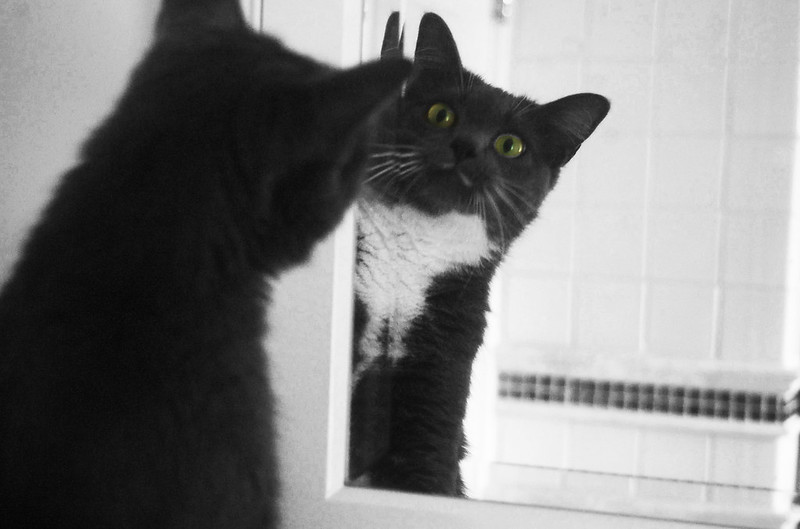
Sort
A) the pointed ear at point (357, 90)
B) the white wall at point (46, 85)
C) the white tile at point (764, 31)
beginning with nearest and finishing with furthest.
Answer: the pointed ear at point (357, 90), the white tile at point (764, 31), the white wall at point (46, 85)

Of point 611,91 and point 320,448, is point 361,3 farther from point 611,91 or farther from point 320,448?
point 320,448

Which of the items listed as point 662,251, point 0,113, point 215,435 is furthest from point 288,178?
point 0,113

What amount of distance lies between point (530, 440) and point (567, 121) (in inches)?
12.1

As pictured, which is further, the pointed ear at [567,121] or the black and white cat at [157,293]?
the pointed ear at [567,121]

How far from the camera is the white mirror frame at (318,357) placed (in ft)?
2.22

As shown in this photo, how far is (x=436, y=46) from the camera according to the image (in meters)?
0.67

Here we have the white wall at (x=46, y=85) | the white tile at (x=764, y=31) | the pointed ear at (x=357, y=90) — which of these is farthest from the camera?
the white wall at (x=46, y=85)

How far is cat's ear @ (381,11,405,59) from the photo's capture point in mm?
672

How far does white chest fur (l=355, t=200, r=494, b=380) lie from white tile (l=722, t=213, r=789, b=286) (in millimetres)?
226

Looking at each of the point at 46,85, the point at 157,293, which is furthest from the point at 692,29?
the point at 46,85

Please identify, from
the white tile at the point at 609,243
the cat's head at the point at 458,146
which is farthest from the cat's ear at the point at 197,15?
the white tile at the point at 609,243

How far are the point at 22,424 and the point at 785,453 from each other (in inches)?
26.4

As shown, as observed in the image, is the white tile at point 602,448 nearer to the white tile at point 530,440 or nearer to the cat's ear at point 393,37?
the white tile at point 530,440

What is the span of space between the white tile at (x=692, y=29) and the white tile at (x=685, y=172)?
78 mm
